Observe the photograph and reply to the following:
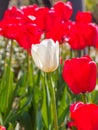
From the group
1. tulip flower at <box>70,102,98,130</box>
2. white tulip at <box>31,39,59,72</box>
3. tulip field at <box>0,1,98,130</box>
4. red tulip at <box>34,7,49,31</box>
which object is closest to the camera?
tulip flower at <box>70,102,98,130</box>

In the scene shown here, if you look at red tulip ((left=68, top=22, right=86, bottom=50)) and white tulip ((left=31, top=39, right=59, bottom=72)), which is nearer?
white tulip ((left=31, top=39, right=59, bottom=72))

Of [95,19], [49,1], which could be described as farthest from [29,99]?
[95,19]

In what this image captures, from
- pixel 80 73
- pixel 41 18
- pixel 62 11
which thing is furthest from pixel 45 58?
pixel 62 11

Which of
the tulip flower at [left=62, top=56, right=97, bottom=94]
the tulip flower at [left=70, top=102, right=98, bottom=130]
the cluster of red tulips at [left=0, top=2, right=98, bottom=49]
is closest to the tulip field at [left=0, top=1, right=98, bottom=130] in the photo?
the cluster of red tulips at [left=0, top=2, right=98, bottom=49]

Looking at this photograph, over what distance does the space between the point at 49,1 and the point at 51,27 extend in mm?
1617

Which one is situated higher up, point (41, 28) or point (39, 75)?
point (41, 28)

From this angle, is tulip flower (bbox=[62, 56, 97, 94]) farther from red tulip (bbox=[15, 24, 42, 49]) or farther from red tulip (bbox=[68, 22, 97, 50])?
red tulip (bbox=[68, 22, 97, 50])

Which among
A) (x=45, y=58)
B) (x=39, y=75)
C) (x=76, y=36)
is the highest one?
(x=45, y=58)

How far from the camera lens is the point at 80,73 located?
120cm

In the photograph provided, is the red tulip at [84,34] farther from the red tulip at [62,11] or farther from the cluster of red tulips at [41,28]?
the red tulip at [62,11]

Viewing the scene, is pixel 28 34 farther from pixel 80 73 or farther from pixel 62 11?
pixel 80 73

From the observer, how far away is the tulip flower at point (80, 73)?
119 cm

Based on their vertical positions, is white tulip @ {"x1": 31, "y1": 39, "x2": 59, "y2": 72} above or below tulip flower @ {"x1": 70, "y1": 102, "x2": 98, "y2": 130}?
above

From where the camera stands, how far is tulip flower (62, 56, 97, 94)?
119cm
